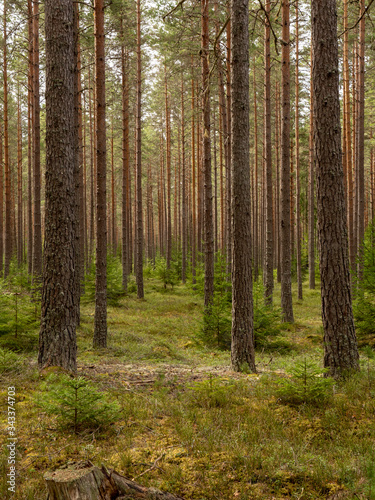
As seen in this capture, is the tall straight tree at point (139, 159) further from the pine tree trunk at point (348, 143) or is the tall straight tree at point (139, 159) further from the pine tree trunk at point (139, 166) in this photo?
the pine tree trunk at point (348, 143)

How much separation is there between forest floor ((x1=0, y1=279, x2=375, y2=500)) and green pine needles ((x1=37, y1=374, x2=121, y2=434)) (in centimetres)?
9

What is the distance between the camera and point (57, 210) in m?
5.95

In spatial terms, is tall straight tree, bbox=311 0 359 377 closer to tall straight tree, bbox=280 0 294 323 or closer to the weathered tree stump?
the weathered tree stump

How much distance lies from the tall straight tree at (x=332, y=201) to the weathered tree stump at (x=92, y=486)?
12.1 ft

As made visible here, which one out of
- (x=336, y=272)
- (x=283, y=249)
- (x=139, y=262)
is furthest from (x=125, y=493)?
(x=139, y=262)

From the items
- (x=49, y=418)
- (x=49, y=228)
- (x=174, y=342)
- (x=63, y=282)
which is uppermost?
(x=49, y=228)

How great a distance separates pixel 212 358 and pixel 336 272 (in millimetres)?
4310

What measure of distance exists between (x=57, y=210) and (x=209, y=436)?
13.5 feet

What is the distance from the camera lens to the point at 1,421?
430 cm

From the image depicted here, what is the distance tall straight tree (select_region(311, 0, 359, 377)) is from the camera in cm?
559

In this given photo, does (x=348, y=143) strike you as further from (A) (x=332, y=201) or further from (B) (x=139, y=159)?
(A) (x=332, y=201)

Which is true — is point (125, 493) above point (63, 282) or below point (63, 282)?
below

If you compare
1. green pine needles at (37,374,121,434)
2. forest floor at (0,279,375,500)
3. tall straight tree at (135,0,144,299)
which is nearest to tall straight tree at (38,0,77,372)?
forest floor at (0,279,375,500)

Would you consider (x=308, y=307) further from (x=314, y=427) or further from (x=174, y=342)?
(x=314, y=427)
